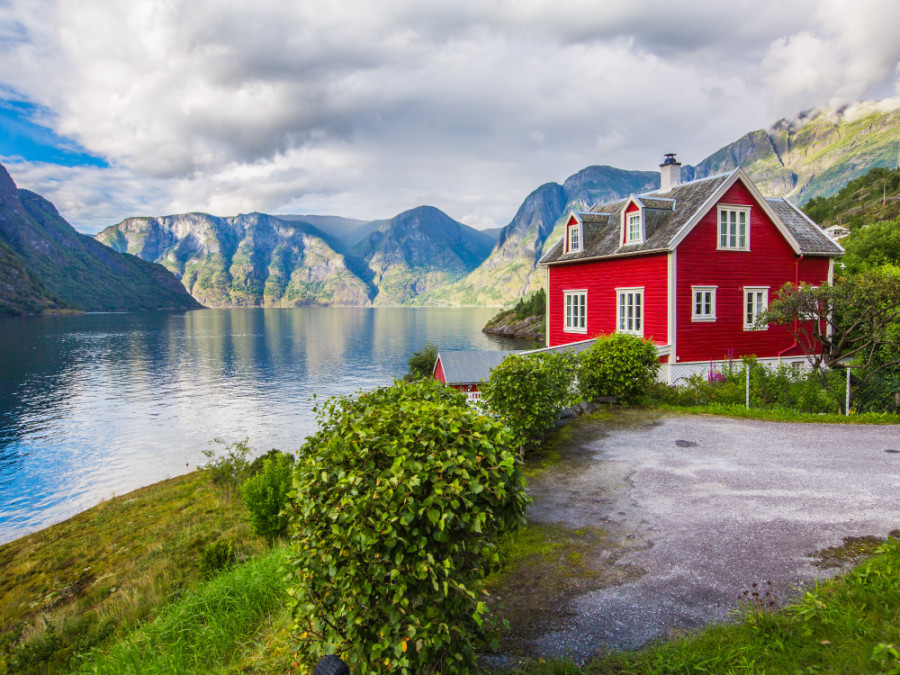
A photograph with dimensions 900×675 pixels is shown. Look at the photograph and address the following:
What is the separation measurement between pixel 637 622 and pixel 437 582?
2.72 meters

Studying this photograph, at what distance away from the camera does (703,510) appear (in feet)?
24.8

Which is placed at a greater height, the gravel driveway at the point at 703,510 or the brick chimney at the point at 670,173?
the brick chimney at the point at 670,173

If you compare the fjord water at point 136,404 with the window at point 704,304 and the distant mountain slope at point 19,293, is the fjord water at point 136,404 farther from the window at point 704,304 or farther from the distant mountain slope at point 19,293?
the distant mountain slope at point 19,293

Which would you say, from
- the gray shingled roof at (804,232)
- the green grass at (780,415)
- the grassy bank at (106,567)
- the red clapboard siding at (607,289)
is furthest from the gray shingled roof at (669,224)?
the grassy bank at (106,567)

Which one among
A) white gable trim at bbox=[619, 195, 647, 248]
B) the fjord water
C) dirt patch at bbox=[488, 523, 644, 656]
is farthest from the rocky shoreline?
dirt patch at bbox=[488, 523, 644, 656]

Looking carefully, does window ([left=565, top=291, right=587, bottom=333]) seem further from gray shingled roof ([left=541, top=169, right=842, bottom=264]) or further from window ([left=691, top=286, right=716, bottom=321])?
window ([left=691, top=286, right=716, bottom=321])

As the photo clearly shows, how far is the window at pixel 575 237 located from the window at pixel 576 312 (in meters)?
2.66

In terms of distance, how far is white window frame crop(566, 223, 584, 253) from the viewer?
90.8ft

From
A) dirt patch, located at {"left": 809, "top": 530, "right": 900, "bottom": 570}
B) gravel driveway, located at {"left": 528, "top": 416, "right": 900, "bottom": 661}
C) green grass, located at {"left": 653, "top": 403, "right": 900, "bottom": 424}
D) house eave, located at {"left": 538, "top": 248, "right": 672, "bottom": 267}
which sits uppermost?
house eave, located at {"left": 538, "top": 248, "right": 672, "bottom": 267}

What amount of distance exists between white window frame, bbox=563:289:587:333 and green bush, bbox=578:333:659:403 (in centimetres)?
1189

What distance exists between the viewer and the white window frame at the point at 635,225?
23484 mm

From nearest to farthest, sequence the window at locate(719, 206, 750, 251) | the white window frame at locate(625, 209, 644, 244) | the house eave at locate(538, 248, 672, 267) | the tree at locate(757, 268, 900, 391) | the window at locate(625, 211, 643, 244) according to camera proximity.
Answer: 1. the tree at locate(757, 268, 900, 391)
2. the house eave at locate(538, 248, 672, 267)
3. the window at locate(719, 206, 750, 251)
4. the white window frame at locate(625, 209, 644, 244)
5. the window at locate(625, 211, 643, 244)

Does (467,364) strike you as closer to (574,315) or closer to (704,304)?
(574,315)

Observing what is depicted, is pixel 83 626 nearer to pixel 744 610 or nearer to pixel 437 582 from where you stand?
pixel 437 582
